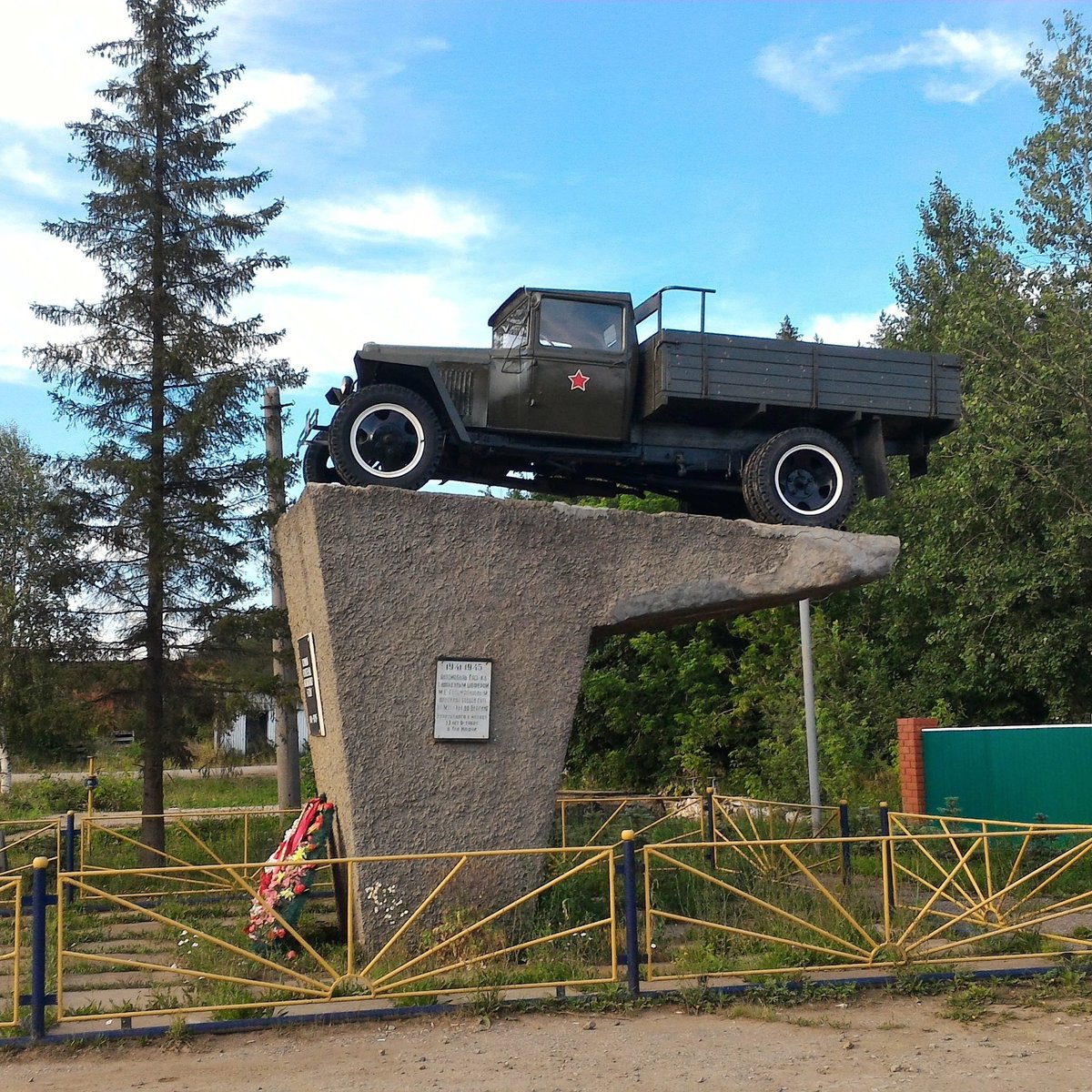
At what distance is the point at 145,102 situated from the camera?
14.1m

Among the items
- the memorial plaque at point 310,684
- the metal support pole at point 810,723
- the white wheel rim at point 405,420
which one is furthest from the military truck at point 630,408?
the metal support pole at point 810,723

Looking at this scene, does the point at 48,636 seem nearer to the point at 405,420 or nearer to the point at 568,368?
the point at 405,420

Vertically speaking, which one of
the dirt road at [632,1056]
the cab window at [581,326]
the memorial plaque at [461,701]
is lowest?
the dirt road at [632,1056]

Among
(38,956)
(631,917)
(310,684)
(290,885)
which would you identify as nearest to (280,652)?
(310,684)

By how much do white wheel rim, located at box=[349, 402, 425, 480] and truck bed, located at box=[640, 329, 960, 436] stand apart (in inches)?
72.4

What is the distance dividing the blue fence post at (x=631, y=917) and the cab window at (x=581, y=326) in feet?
13.3

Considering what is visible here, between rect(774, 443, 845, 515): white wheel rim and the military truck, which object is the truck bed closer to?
the military truck

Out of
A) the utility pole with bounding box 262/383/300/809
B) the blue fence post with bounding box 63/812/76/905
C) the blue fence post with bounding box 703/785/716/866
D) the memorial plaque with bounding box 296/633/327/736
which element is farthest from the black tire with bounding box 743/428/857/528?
the blue fence post with bounding box 63/812/76/905

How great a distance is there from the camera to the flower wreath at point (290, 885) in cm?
828

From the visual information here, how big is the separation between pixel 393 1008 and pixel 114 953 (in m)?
3.57

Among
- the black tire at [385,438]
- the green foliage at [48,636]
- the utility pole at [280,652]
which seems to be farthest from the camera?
the utility pole at [280,652]

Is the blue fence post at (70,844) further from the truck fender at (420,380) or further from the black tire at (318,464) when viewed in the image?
the truck fender at (420,380)

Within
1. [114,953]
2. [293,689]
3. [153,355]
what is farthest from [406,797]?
[153,355]

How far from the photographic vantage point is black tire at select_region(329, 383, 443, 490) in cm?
870
